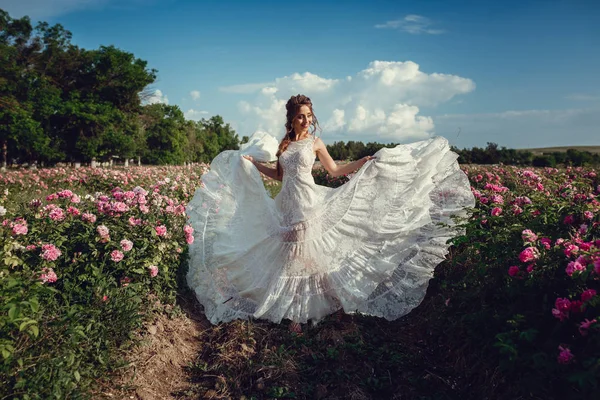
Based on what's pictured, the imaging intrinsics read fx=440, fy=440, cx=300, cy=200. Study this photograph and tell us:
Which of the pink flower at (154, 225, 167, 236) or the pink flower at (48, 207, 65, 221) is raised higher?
the pink flower at (48, 207, 65, 221)

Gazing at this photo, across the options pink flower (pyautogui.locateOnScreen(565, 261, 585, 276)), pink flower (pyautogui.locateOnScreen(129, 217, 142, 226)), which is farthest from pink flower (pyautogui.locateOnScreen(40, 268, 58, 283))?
pink flower (pyautogui.locateOnScreen(565, 261, 585, 276))

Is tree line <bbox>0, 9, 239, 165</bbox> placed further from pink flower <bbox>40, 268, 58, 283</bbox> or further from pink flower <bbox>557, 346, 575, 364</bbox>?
pink flower <bbox>557, 346, 575, 364</bbox>

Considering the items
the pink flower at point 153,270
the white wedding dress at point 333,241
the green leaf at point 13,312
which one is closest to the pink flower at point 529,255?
the white wedding dress at point 333,241

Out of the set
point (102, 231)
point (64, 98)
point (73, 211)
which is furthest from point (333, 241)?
point (64, 98)

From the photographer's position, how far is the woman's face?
5.15 m

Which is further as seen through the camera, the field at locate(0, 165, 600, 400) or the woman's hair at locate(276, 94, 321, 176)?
the woman's hair at locate(276, 94, 321, 176)

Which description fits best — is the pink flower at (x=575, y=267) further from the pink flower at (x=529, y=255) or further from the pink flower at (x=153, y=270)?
the pink flower at (x=153, y=270)

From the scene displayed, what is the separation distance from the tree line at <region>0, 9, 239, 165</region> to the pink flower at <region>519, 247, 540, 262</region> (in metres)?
35.6

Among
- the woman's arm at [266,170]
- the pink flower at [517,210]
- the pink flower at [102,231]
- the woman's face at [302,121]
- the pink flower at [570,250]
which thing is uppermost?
the woman's face at [302,121]

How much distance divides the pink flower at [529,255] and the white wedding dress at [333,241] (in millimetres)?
1759

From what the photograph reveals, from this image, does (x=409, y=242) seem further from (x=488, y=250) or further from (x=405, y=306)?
(x=488, y=250)

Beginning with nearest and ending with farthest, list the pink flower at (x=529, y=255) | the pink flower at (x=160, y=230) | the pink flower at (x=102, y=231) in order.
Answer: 1. the pink flower at (x=529, y=255)
2. the pink flower at (x=102, y=231)
3. the pink flower at (x=160, y=230)

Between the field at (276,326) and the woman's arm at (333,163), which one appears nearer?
the field at (276,326)

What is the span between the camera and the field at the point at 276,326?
275 cm
